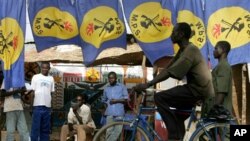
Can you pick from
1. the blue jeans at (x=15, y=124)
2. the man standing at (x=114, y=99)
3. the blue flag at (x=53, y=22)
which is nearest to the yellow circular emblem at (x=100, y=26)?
the blue flag at (x=53, y=22)

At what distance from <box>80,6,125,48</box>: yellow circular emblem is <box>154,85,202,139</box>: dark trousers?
348 cm

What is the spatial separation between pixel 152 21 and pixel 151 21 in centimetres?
2

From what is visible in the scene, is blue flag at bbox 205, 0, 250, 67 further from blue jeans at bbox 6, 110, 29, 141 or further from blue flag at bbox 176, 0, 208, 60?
blue jeans at bbox 6, 110, 29, 141

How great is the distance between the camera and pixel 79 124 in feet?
33.0

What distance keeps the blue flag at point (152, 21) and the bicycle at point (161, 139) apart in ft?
9.87

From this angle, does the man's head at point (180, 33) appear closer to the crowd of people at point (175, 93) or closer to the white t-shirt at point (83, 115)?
the crowd of people at point (175, 93)

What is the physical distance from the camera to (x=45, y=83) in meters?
9.35

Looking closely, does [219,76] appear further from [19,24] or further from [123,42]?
[19,24]

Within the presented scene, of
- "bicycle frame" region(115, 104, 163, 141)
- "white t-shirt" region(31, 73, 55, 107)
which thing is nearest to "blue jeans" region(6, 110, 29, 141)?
"white t-shirt" region(31, 73, 55, 107)

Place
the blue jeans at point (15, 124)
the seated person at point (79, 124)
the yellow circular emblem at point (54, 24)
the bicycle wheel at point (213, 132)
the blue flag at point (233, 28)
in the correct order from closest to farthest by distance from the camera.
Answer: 1. the bicycle wheel at point (213, 132)
2. the blue flag at point (233, 28)
3. the blue jeans at point (15, 124)
4. the yellow circular emblem at point (54, 24)
5. the seated person at point (79, 124)

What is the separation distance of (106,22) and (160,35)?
3.47 feet

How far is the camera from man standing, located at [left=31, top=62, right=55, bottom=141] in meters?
9.27

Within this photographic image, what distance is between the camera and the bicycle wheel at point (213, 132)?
6.21 meters

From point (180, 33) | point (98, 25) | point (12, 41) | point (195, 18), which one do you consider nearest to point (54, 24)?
point (98, 25)
